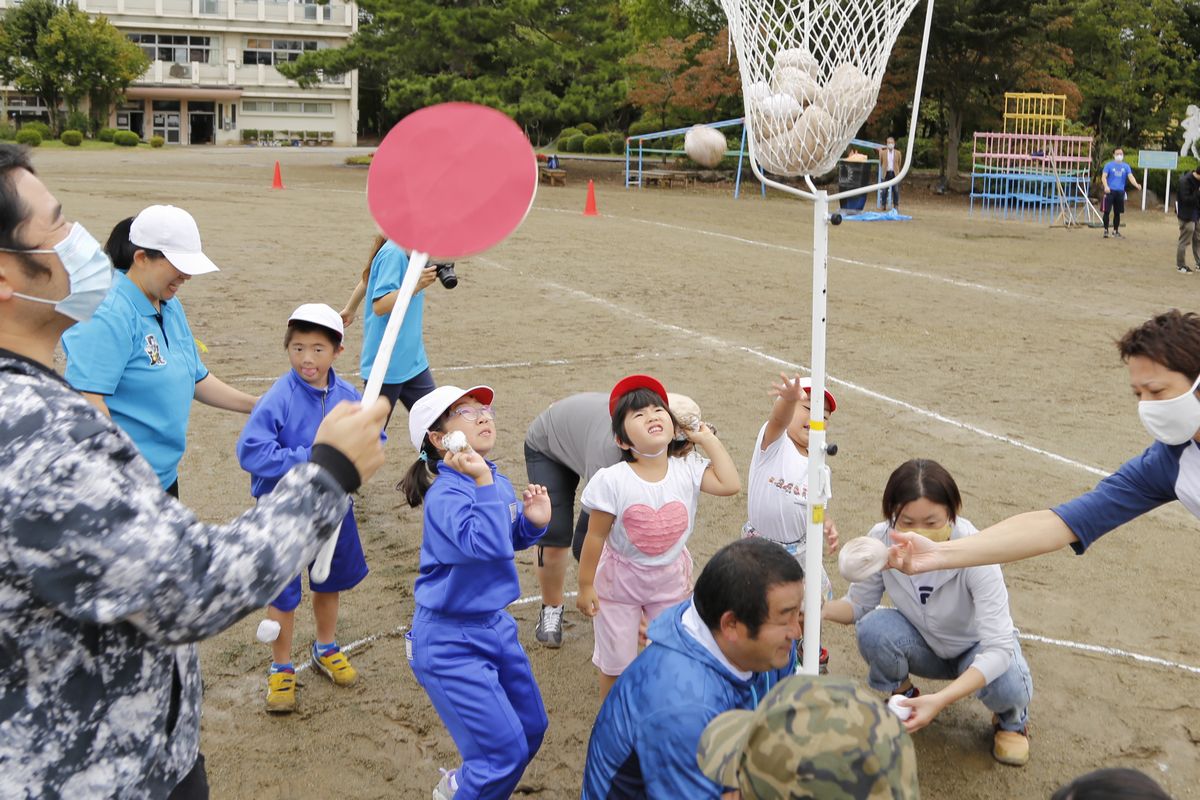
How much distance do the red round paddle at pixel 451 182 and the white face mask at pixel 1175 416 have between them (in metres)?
2.14

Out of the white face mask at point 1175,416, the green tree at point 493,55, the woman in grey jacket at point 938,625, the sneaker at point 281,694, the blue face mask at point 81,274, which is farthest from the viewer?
the green tree at point 493,55

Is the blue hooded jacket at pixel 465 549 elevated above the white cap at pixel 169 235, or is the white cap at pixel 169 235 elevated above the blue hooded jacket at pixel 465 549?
the white cap at pixel 169 235

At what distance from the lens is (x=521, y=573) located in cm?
641

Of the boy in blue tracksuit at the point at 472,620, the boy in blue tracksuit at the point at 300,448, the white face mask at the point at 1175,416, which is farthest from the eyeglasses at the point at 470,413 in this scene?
the white face mask at the point at 1175,416

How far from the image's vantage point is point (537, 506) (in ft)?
13.6

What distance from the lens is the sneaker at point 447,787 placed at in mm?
3975

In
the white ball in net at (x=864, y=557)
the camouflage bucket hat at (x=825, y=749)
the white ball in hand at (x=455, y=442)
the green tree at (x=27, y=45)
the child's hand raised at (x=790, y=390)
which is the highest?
the green tree at (x=27, y=45)

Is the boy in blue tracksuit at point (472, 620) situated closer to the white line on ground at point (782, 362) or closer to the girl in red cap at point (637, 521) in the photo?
the girl in red cap at point (637, 521)

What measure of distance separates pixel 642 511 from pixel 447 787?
1.31 metres

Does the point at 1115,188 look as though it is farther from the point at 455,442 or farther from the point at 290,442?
the point at 455,442

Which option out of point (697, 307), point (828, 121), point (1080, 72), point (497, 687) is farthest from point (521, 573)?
point (1080, 72)

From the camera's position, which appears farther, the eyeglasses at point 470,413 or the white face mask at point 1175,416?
the eyeglasses at point 470,413

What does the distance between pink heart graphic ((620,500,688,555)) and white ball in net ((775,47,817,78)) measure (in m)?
1.79

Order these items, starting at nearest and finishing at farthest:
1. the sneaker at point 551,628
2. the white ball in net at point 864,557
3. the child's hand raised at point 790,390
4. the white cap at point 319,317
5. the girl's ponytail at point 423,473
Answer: the white ball in net at point 864,557
the girl's ponytail at point 423,473
the child's hand raised at point 790,390
the white cap at point 319,317
the sneaker at point 551,628
